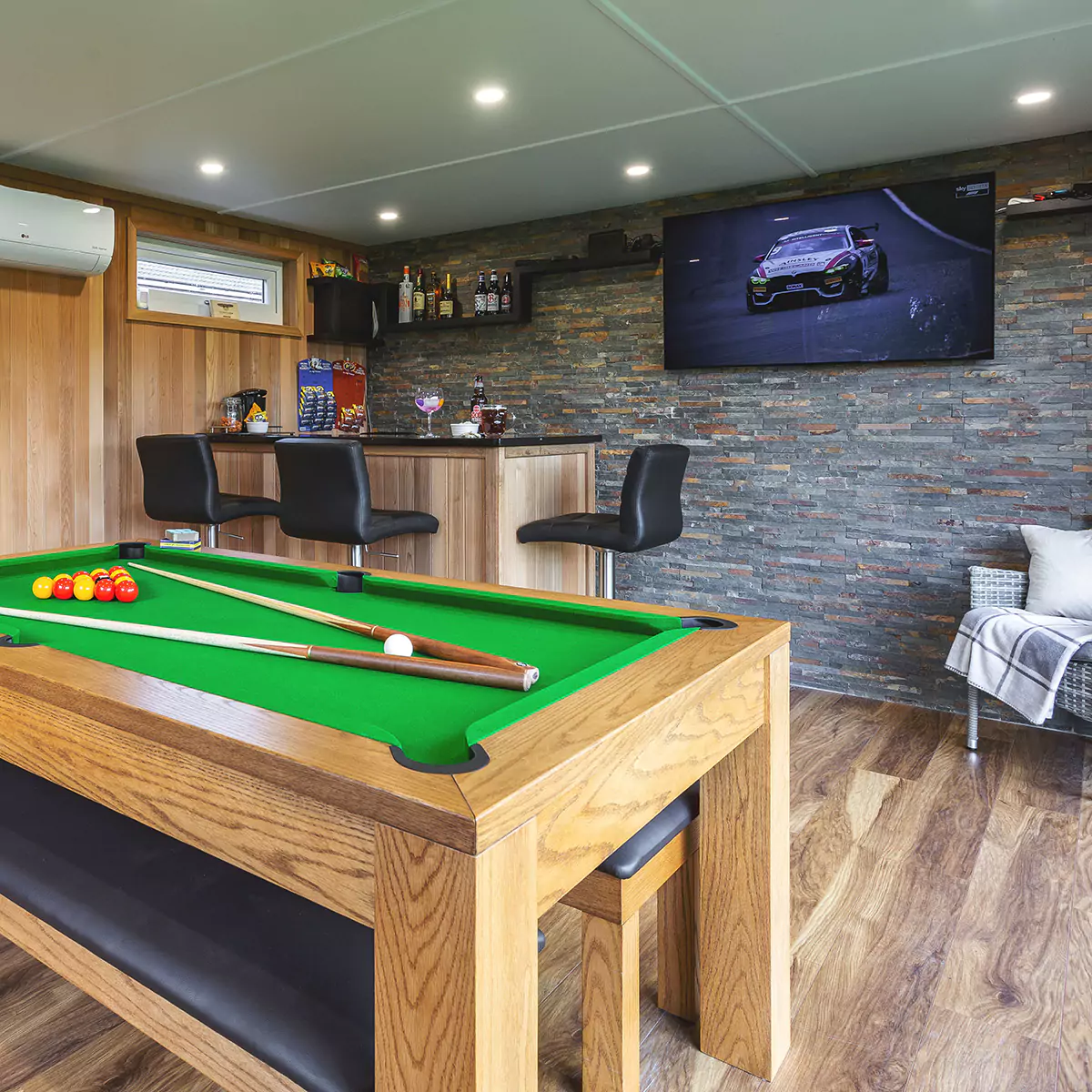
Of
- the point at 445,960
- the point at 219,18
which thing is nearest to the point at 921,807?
the point at 445,960

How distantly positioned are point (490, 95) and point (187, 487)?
2.18 meters

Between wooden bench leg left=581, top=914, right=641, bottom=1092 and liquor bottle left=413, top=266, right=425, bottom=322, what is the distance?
4689 millimetres

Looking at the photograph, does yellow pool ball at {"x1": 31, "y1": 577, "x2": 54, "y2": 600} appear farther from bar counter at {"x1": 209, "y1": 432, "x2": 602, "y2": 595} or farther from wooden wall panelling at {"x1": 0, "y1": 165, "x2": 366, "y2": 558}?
wooden wall panelling at {"x1": 0, "y1": 165, "x2": 366, "y2": 558}

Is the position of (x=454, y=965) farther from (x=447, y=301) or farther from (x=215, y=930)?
(x=447, y=301)

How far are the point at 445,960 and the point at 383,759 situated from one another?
20cm

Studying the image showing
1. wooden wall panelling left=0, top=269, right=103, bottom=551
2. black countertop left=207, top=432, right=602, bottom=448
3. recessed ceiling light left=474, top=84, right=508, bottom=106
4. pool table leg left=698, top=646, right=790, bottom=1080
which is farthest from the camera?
wooden wall panelling left=0, top=269, right=103, bottom=551

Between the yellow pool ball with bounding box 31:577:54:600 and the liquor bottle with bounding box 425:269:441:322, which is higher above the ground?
the liquor bottle with bounding box 425:269:441:322

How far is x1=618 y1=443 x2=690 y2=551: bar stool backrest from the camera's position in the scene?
3477 millimetres

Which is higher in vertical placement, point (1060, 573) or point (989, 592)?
point (1060, 573)

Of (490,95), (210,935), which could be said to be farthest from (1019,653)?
(210,935)

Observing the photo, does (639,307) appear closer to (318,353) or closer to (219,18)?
(318,353)

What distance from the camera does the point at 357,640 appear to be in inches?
60.8

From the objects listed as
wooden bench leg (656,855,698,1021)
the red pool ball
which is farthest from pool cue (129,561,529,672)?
wooden bench leg (656,855,698,1021)

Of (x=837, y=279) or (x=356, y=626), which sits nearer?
(x=356, y=626)
